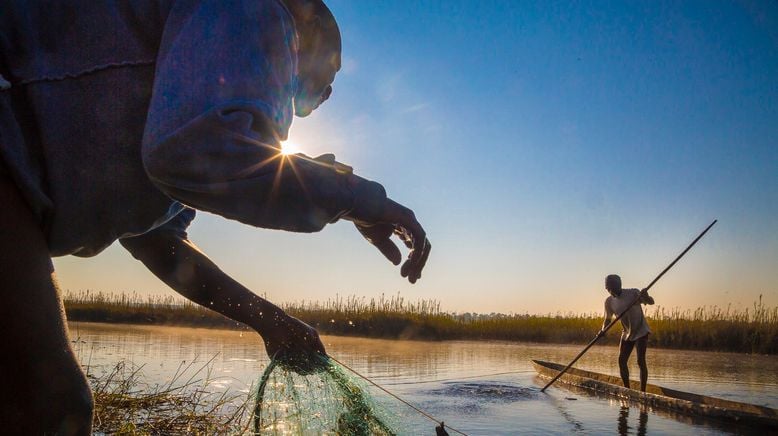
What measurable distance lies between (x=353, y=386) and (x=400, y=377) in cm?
838

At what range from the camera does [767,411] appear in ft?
23.8

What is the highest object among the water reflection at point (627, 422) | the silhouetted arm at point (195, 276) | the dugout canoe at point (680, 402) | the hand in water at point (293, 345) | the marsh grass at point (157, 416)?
the silhouetted arm at point (195, 276)

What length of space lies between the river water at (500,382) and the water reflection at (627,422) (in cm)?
2

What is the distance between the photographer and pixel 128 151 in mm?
1104

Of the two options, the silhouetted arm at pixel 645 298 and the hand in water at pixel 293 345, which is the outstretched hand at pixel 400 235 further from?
the silhouetted arm at pixel 645 298

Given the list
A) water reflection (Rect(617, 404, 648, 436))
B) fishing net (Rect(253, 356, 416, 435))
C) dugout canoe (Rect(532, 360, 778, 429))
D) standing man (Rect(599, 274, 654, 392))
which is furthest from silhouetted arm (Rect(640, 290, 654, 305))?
fishing net (Rect(253, 356, 416, 435))

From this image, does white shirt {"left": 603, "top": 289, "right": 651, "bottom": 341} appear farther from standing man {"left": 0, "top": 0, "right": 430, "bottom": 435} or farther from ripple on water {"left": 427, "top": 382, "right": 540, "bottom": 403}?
standing man {"left": 0, "top": 0, "right": 430, "bottom": 435}

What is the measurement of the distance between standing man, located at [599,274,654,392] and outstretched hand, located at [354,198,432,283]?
33.4ft

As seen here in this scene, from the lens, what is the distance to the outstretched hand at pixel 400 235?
1.13 m

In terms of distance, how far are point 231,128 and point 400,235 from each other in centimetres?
44

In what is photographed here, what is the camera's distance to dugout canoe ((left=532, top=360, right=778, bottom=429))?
729 centimetres

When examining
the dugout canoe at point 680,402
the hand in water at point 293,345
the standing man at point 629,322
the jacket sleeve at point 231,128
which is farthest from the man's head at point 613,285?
the jacket sleeve at point 231,128

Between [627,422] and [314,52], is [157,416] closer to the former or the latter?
[314,52]

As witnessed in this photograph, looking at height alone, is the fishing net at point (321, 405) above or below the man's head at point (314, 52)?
below
